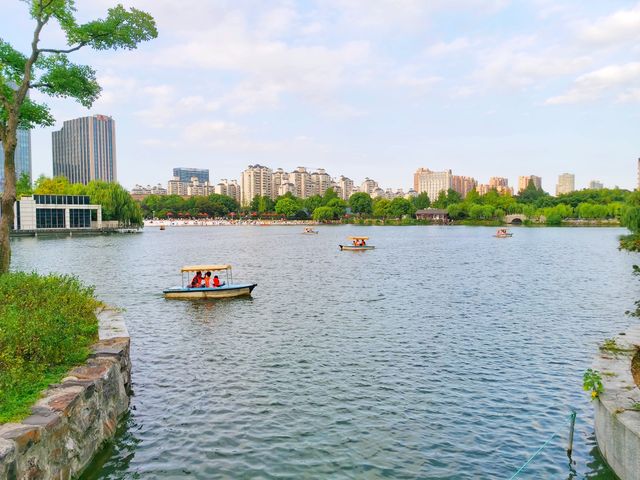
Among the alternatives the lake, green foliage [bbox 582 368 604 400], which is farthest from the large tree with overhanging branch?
green foliage [bbox 582 368 604 400]

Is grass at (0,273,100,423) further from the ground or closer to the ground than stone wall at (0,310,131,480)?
further from the ground

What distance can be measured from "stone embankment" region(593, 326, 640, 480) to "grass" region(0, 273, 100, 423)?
11.9 m

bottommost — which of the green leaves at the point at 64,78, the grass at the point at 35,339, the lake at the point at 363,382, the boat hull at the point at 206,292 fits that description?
the lake at the point at 363,382

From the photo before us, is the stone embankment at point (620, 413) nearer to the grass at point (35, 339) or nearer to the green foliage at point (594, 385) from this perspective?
the green foliage at point (594, 385)

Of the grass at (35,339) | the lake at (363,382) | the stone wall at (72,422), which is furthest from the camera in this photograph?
the lake at (363,382)

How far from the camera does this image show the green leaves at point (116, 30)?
2178 cm

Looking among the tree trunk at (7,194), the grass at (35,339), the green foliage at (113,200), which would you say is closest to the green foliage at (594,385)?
the grass at (35,339)

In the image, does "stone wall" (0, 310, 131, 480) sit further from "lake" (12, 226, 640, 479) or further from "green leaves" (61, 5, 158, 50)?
"green leaves" (61, 5, 158, 50)

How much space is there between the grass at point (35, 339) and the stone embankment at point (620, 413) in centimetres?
1186

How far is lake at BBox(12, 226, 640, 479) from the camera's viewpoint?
12531mm

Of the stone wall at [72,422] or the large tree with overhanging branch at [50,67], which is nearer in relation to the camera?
the stone wall at [72,422]

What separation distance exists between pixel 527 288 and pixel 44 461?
38.1 metres

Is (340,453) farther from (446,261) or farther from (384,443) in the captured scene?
(446,261)

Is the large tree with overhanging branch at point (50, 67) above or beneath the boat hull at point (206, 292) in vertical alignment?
above
